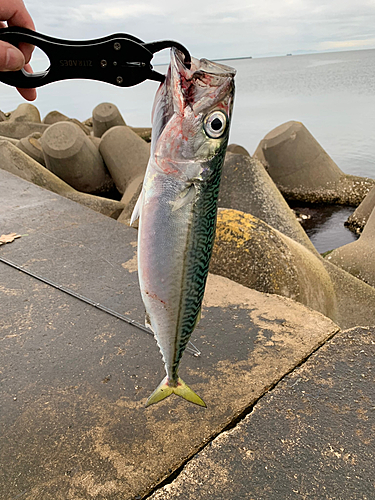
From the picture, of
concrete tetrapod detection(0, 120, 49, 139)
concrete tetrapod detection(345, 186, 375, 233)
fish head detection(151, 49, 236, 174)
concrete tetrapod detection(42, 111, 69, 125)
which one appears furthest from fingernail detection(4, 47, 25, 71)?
concrete tetrapod detection(42, 111, 69, 125)

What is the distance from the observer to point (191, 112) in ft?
4.66

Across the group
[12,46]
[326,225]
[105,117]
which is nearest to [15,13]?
[12,46]

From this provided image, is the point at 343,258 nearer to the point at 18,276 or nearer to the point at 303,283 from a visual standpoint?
the point at 303,283

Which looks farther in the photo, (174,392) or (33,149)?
(33,149)

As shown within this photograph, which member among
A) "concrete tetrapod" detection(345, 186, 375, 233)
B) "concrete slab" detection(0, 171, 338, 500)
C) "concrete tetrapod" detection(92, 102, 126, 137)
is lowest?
"concrete tetrapod" detection(345, 186, 375, 233)

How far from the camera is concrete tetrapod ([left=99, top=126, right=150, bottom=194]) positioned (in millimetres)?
10663

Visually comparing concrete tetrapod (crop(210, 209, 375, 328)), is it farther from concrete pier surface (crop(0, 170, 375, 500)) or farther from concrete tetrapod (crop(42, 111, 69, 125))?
concrete tetrapod (crop(42, 111, 69, 125))

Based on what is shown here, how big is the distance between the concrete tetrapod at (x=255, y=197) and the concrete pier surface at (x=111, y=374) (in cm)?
276

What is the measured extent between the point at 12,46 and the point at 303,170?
11351 millimetres

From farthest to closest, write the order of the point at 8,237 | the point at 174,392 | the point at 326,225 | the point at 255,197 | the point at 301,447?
the point at 326,225 < the point at 255,197 < the point at 8,237 < the point at 301,447 < the point at 174,392

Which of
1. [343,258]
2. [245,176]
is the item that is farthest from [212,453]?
[343,258]

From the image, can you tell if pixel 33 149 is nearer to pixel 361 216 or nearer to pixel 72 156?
pixel 72 156

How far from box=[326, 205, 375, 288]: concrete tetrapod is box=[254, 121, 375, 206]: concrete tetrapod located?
5154mm

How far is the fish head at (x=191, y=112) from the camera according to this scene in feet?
4.47
